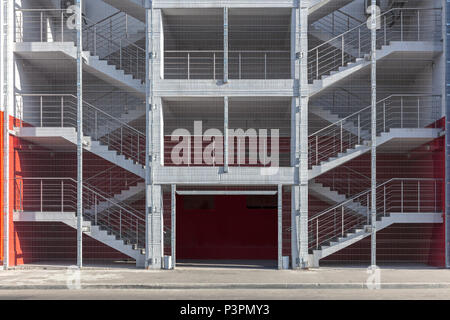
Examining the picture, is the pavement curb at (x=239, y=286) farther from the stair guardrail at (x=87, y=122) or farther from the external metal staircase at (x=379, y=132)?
the stair guardrail at (x=87, y=122)

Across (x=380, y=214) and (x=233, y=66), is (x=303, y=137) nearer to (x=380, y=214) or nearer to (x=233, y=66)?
(x=380, y=214)

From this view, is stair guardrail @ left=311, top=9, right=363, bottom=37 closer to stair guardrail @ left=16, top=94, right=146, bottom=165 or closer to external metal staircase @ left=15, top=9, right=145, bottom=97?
external metal staircase @ left=15, top=9, right=145, bottom=97

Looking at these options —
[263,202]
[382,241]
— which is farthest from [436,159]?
[263,202]

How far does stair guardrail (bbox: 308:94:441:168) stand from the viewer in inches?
485

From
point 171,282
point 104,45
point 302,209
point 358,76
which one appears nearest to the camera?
point 171,282

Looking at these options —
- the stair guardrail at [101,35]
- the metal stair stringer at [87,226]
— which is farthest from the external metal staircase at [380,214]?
the stair guardrail at [101,35]

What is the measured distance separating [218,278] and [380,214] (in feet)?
16.3

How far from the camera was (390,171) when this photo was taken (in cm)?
1330

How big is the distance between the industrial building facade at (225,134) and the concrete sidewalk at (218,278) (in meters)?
0.64

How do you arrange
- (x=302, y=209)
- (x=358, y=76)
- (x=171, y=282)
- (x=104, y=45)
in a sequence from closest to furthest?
(x=171, y=282) → (x=302, y=209) → (x=358, y=76) → (x=104, y=45)

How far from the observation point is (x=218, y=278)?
1023 cm

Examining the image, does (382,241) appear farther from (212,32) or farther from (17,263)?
(17,263)

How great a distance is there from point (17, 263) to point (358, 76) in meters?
10.1

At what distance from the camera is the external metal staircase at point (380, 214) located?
38.0 feet
